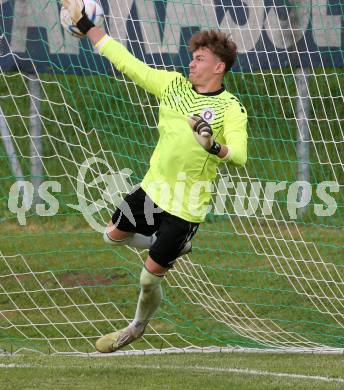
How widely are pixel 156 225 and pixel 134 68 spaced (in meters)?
A: 0.99

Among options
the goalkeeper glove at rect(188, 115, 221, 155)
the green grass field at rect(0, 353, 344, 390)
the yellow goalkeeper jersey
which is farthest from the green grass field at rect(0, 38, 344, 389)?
the goalkeeper glove at rect(188, 115, 221, 155)

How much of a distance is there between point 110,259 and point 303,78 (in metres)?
2.48

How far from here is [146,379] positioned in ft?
22.8

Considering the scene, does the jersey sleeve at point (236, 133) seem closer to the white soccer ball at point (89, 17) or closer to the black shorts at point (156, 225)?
the black shorts at point (156, 225)

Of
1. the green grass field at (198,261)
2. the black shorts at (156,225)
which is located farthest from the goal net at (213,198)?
the black shorts at (156,225)

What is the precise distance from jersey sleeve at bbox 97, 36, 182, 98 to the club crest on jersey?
33cm

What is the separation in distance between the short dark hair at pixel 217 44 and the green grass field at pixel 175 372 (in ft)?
6.35

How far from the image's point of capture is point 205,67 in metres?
6.79

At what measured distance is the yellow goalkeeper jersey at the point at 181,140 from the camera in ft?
22.0

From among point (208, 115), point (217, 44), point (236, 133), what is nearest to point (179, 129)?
point (208, 115)

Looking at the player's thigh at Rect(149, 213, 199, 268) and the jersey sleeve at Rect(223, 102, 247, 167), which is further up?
the jersey sleeve at Rect(223, 102, 247, 167)

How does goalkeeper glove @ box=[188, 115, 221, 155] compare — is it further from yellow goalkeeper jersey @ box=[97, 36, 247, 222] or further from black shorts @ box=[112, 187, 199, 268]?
black shorts @ box=[112, 187, 199, 268]

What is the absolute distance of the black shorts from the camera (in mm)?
6758

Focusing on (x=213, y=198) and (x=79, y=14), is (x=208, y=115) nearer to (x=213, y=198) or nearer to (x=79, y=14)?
(x=79, y=14)
